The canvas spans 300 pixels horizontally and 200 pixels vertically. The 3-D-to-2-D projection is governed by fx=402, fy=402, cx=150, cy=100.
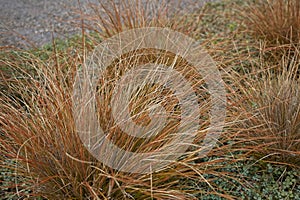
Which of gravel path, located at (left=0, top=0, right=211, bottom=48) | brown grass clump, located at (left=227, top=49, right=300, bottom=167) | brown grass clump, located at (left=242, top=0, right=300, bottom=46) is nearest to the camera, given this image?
brown grass clump, located at (left=227, top=49, right=300, bottom=167)

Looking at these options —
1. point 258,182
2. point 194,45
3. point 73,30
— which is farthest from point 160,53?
point 73,30

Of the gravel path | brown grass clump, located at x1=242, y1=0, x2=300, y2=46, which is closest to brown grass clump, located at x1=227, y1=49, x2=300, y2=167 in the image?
brown grass clump, located at x1=242, y1=0, x2=300, y2=46

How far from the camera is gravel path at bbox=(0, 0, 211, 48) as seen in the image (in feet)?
14.5

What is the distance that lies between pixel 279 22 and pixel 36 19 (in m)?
2.86

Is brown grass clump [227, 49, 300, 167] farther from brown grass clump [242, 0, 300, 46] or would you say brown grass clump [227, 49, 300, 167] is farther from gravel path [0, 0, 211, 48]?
gravel path [0, 0, 211, 48]

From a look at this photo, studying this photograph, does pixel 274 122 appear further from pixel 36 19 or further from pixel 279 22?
pixel 36 19

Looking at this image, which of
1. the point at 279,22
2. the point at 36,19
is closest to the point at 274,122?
the point at 279,22

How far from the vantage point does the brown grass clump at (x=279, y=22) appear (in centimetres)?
360

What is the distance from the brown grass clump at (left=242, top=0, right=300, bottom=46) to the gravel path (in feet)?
3.00

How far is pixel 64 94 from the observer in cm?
241

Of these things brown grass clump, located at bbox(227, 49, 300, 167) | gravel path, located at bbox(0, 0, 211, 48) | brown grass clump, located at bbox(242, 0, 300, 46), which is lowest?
brown grass clump, located at bbox(227, 49, 300, 167)

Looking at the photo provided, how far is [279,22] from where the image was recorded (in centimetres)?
363

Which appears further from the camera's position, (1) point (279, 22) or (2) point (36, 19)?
(2) point (36, 19)

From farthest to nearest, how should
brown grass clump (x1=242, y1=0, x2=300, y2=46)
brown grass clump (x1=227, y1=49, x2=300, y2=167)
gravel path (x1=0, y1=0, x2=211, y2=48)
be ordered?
1. gravel path (x1=0, y1=0, x2=211, y2=48)
2. brown grass clump (x1=242, y1=0, x2=300, y2=46)
3. brown grass clump (x1=227, y1=49, x2=300, y2=167)
